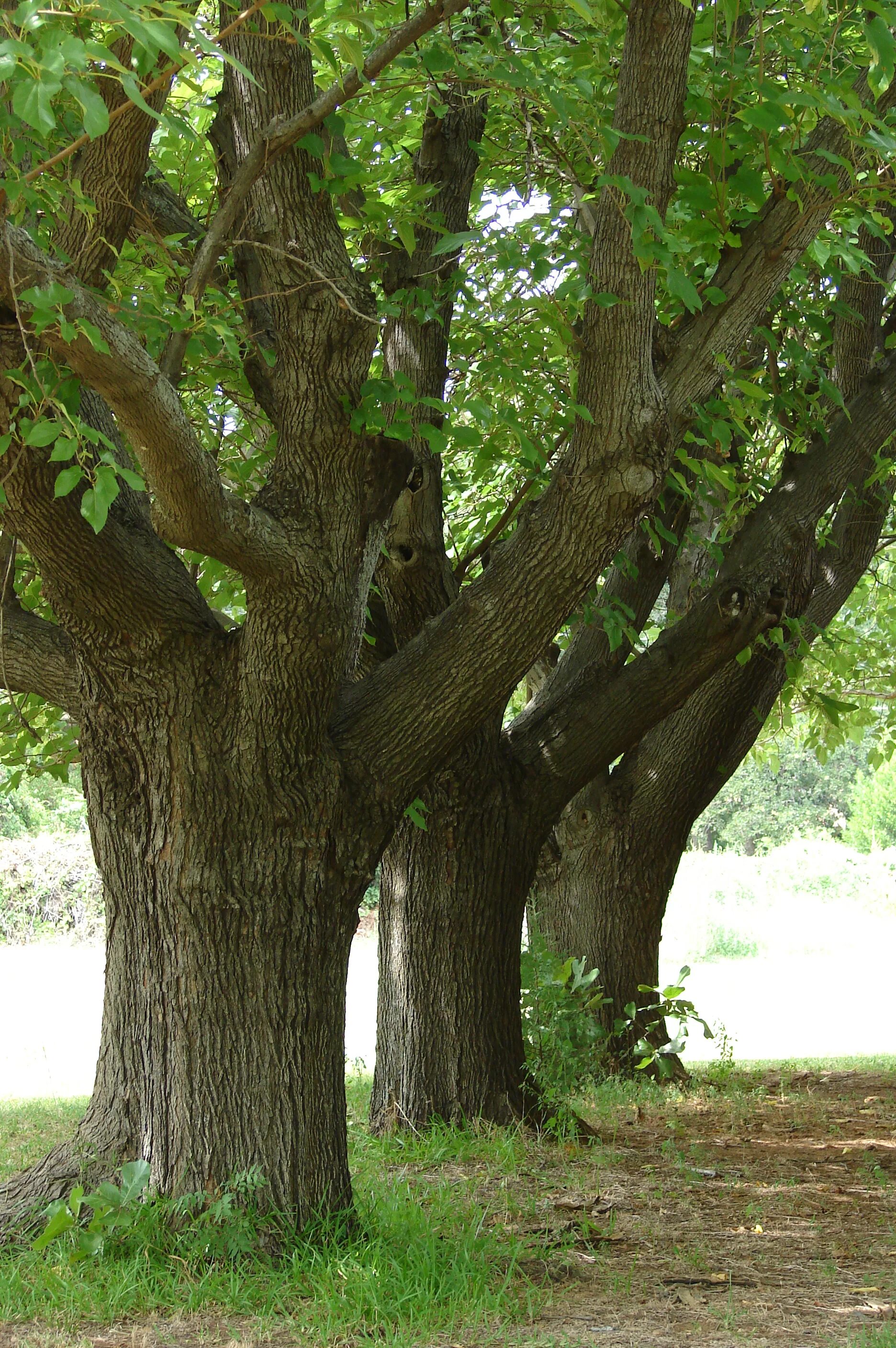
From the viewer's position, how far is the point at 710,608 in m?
5.62

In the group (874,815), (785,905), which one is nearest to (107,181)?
(785,905)

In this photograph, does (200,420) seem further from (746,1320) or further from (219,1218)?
(746,1320)

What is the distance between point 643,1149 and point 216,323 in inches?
164

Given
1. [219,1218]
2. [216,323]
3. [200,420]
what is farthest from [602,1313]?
[200,420]

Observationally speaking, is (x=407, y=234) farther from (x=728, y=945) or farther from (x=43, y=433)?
(x=728, y=945)

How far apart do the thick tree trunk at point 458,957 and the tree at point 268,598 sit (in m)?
1.35

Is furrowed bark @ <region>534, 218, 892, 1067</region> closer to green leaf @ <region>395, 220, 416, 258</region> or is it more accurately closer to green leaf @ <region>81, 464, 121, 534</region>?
green leaf @ <region>395, 220, 416, 258</region>

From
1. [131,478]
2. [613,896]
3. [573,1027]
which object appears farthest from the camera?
[613,896]

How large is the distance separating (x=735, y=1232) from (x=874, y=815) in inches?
1220

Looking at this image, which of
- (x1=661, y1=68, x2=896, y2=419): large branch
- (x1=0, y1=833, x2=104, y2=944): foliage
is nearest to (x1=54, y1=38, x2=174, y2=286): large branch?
(x1=661, y1=68, x2=896, y2=419): large branch

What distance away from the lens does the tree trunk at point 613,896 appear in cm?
730

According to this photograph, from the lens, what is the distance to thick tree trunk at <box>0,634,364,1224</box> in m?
3.82

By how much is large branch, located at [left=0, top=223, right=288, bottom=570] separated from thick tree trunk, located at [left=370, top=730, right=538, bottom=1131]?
7.27ft

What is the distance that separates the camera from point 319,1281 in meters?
3.49
